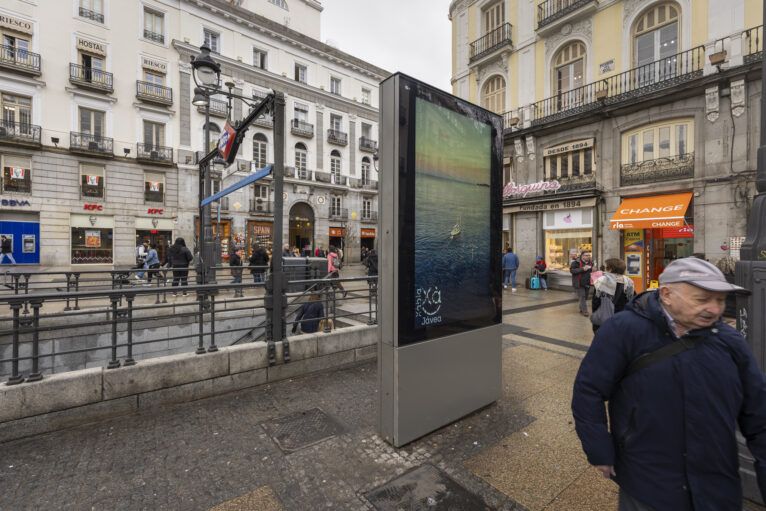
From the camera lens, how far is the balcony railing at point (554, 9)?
14.6 m

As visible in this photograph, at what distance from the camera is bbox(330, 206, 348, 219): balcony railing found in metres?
33.6

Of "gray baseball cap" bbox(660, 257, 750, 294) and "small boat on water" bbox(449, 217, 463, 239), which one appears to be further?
"small boat on water" bbox(449, 217, 463, 239)

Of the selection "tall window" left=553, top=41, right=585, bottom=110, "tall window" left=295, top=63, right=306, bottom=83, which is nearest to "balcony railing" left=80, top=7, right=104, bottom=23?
"tall window" left=295, top=63, right=306, bottom=83

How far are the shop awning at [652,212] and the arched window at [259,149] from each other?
25.6m

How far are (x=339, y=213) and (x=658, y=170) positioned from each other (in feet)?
84.8

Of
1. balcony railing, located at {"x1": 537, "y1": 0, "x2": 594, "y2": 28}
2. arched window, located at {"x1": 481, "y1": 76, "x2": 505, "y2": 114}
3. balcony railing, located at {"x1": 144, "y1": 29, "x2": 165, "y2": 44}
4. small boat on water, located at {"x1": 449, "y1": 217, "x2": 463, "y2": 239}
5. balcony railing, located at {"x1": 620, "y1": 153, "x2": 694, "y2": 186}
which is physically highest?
balcony railing, located at {"x1": 144, "y1": 29, "x2": 165, "y2": 44}

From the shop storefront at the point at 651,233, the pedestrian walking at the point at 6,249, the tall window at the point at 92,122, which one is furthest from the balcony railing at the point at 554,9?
the pedestrian walking at the point at 6,249

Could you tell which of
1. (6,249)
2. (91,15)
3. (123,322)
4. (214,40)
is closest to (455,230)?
(123,322)

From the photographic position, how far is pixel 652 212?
12227 mm

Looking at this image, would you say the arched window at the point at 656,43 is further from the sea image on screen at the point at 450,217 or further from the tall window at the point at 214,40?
the tall window at the point at 214,40

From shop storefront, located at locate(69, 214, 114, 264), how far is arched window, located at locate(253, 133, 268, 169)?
36.6 ft

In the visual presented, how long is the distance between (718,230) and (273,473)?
1468cm

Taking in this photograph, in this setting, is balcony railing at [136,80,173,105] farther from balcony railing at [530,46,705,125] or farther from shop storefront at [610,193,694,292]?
shop storefront at [610,193,694,292]

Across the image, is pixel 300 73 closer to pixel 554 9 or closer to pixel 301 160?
pixel 301 160
